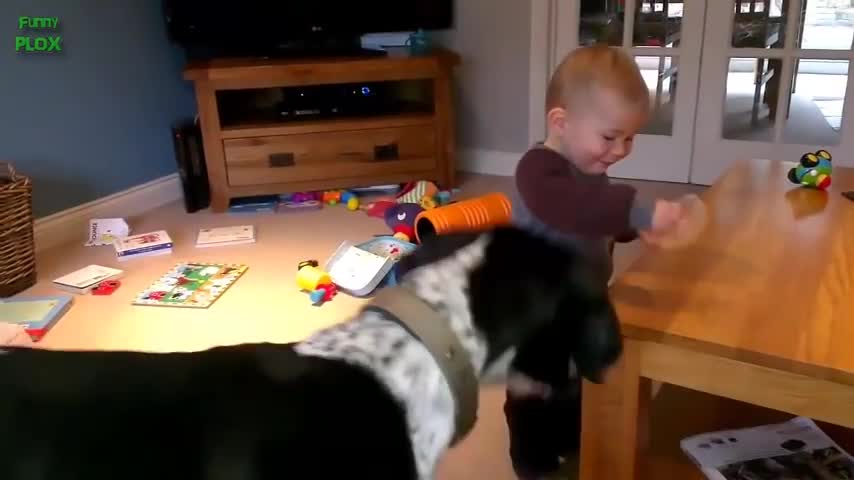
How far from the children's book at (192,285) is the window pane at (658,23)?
1981 millimetres

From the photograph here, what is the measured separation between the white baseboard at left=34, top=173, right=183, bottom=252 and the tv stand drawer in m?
0.38

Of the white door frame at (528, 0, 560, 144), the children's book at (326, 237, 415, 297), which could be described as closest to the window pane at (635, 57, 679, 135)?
the white door frame at (528, 0, 560, 144)

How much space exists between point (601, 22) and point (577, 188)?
7.77ft

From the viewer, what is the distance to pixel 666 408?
4.68ft

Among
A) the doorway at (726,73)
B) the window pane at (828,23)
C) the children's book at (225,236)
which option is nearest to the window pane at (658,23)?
the doorway at (726,73)

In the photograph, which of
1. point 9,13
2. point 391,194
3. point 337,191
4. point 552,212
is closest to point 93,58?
point 9,13

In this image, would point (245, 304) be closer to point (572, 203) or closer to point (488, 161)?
point (572, 203)

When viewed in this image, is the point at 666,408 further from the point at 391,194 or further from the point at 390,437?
the point at 391,194

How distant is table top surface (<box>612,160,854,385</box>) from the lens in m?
1.02

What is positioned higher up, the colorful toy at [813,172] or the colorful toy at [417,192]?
the colorful toy at [813,172]

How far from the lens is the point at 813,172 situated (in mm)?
1723

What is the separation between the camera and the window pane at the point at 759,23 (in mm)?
3053

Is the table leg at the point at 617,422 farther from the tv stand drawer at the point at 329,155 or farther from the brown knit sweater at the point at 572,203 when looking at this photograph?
the tv stand drawer at the point at 329,155

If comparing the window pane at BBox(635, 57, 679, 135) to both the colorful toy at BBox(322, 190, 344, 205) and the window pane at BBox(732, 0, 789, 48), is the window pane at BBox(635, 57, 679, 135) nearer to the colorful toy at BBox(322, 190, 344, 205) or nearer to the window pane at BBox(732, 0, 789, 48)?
the window pane at BBox(732, 0, 789, 48)
